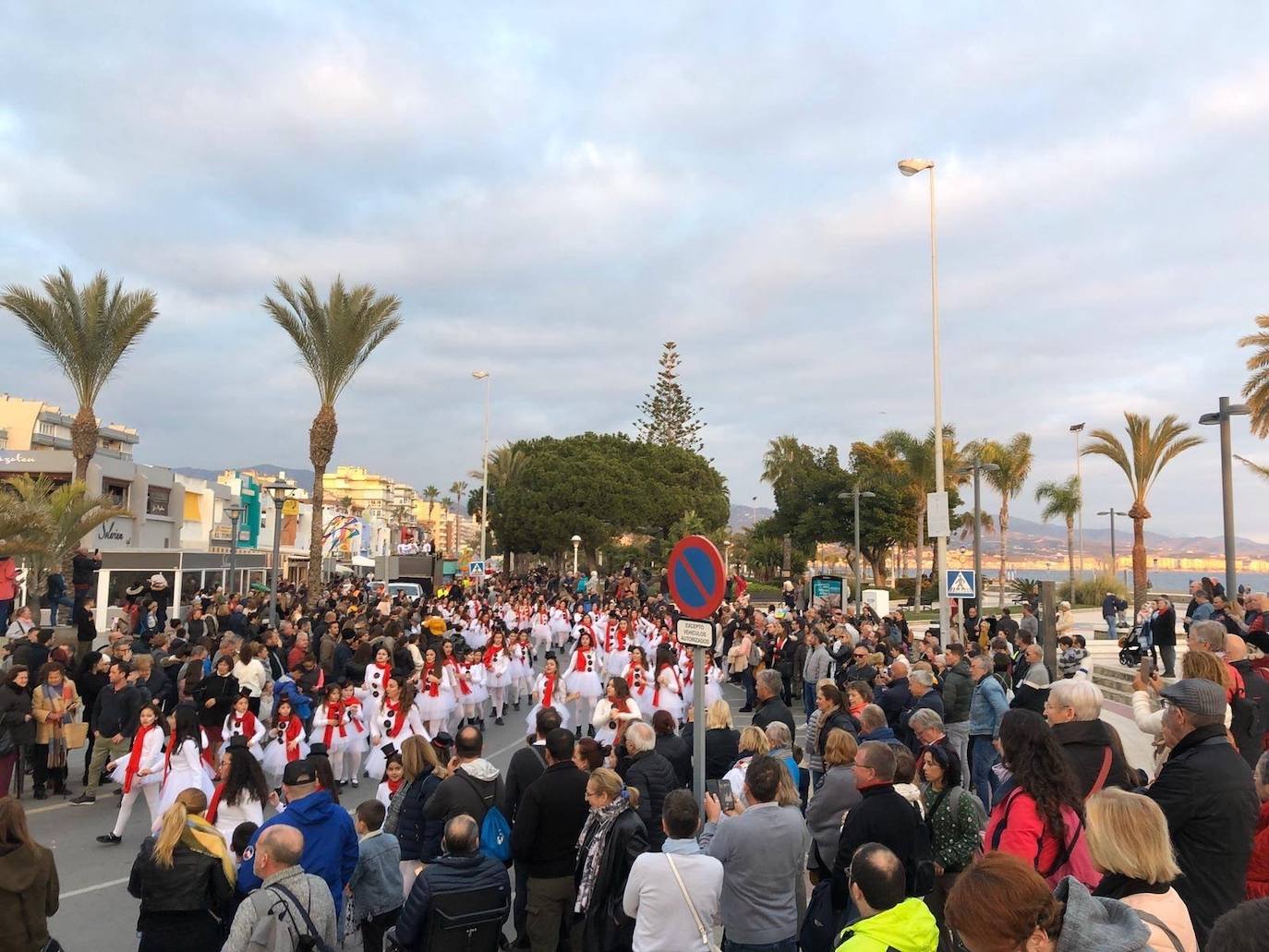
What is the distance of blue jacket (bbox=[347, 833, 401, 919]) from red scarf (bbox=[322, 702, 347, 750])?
18.6ft

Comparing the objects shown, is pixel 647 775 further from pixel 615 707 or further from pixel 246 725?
pixel 246 725

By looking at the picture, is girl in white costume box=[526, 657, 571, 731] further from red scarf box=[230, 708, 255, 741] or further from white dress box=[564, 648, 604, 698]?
red scarf box=[230, 708, 255, 741]

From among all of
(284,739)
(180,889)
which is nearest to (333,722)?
(284,739)

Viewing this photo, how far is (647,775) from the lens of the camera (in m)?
6.16

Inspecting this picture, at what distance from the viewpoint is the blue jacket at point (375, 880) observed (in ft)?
18.1

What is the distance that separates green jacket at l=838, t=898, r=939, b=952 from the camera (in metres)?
3.09

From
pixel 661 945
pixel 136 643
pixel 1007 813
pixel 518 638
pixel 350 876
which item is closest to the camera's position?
pixel 1007 813

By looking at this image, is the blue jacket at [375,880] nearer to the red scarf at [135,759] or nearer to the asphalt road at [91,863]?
the asphalt road at [91,863]

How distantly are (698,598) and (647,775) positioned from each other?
4.42 feet

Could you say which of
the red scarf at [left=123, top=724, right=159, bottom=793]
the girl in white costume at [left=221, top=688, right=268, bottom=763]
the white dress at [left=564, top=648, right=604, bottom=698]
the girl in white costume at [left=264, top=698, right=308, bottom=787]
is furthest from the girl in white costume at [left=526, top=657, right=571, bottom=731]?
the red scarf at [left=123, top=724, right=159, bottom=793]

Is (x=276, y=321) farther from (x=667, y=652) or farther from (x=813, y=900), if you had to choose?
(x=813, y=900)

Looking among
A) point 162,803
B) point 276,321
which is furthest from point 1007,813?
point 276,321

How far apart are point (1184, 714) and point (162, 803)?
7.58 meters

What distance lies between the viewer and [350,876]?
215 inches
